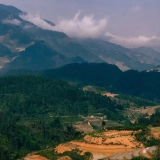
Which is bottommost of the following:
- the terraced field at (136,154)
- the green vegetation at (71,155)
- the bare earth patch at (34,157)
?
the bare earth patch at (34,157)

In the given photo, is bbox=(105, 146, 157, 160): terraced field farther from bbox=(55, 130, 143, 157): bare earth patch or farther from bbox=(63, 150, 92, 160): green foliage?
bbox=(63, 150, 92, 160): green foliage

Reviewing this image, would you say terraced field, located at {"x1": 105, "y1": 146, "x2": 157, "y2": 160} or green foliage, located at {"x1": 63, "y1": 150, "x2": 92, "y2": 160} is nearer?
terraced field, located at {"x1": 105, "y1": 146, "x2": 157, "y2": 160}

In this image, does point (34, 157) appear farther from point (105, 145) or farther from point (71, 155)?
point (105, 145)

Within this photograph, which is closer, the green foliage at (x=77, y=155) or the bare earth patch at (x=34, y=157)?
the green foliage at (x=77, y=155)

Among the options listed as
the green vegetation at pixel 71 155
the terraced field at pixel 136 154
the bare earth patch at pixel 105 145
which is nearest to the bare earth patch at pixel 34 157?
the green vegetation at pixel 71 155

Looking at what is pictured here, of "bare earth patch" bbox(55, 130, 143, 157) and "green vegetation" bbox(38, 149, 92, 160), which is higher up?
"bare earth patch" bbox(55, 130, 143, 157)

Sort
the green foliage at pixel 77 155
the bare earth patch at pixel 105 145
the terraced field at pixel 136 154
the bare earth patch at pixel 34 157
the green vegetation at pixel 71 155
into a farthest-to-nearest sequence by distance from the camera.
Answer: the bare earth patch at pixel 105 145 → the bare earth patch at pixel 34 157 → the green vegetation at pixel 71 155 → the green foliage at pixel 77 155 → the terraced field at pixel 136 154

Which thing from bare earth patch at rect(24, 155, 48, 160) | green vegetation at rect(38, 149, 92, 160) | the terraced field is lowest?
bare earth patch at rect(24, 155, 48, 160)

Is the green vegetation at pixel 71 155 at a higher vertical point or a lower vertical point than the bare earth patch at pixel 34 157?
higher

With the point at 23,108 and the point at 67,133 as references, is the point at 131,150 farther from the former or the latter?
the point at 23,108

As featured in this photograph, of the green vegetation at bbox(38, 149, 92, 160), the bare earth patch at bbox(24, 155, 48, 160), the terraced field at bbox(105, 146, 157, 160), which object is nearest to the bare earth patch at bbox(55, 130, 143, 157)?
the green vegetation at bbox(38, 149, 92, 160)

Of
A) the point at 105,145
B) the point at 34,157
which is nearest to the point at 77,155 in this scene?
the point at 105,145

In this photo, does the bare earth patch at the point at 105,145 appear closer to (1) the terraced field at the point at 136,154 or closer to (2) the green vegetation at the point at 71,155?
(2) the green vegetation at the point at 71,155

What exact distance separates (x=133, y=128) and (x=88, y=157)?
19.2m
